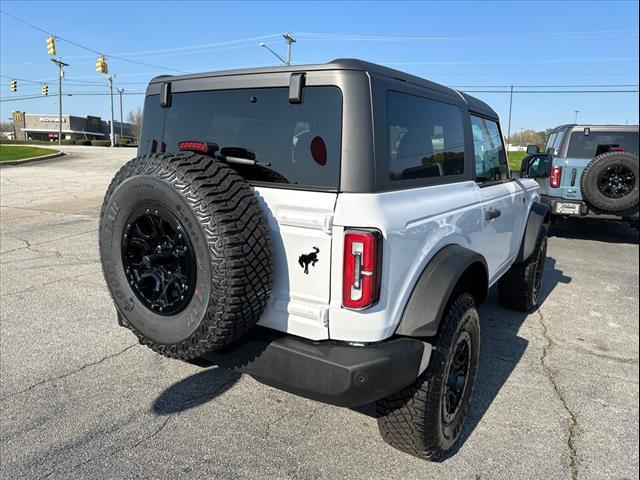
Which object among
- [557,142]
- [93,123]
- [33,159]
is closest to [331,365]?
[557,142]

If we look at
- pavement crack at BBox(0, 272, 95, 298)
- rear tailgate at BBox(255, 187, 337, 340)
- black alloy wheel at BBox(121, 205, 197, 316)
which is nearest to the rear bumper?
rear tailgate at BBox(255, 187, 337, 340)

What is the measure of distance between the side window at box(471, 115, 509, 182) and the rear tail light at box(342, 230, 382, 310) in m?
1.73

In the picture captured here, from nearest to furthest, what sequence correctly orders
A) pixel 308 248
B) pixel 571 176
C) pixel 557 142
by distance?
pixel 308 248 → pixel 571 176 → pixel 557 142

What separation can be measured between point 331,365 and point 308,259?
47 cm

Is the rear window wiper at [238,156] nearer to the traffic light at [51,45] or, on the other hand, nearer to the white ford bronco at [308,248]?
the white ford bronco at [308,248]

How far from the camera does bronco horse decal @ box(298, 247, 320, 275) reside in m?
2.10

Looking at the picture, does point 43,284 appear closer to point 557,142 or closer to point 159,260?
point 159,260

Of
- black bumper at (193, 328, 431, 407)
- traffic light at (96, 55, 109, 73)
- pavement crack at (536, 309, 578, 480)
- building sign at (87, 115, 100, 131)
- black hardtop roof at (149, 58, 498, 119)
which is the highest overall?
building sign at (87, 115, 100, 131)

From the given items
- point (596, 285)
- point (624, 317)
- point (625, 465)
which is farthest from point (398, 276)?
point (596, 285)

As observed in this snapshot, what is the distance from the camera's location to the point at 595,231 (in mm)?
10359

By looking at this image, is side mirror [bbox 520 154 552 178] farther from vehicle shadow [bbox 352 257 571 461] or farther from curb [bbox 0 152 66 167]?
curb [bbox 0 152 66 167]

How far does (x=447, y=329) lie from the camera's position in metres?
2.38

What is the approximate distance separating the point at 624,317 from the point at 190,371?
14.3 feet

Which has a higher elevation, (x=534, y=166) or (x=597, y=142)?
(x=597, y=142)
